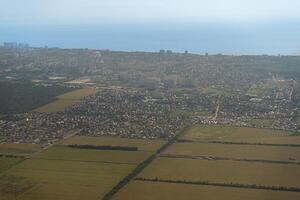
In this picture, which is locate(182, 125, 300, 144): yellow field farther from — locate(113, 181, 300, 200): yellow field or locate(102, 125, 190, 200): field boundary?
locate(113, 181, 300, 200): yellow field

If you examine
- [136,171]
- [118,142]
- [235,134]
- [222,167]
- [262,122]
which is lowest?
[118,142]

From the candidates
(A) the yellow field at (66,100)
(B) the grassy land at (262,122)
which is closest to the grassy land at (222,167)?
(B) the grassy land at (262,122)

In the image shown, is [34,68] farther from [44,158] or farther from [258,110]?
[44,158]

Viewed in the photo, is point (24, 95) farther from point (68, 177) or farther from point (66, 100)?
point (68, 177)

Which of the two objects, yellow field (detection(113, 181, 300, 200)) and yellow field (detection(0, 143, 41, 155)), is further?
yellow field (detection(0, 143, 41, 155))

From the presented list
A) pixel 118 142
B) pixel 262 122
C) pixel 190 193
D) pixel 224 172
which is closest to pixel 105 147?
pixel 118 142

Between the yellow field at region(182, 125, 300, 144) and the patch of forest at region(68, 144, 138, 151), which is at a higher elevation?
the yellow field at region(182, 125, 300, 144)

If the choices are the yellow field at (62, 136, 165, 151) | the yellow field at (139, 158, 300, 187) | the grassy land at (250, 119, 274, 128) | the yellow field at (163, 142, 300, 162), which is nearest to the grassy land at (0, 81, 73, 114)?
the yellow field at (62, 136, 165, 151)

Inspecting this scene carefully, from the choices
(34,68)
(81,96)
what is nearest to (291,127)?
(81,96)
